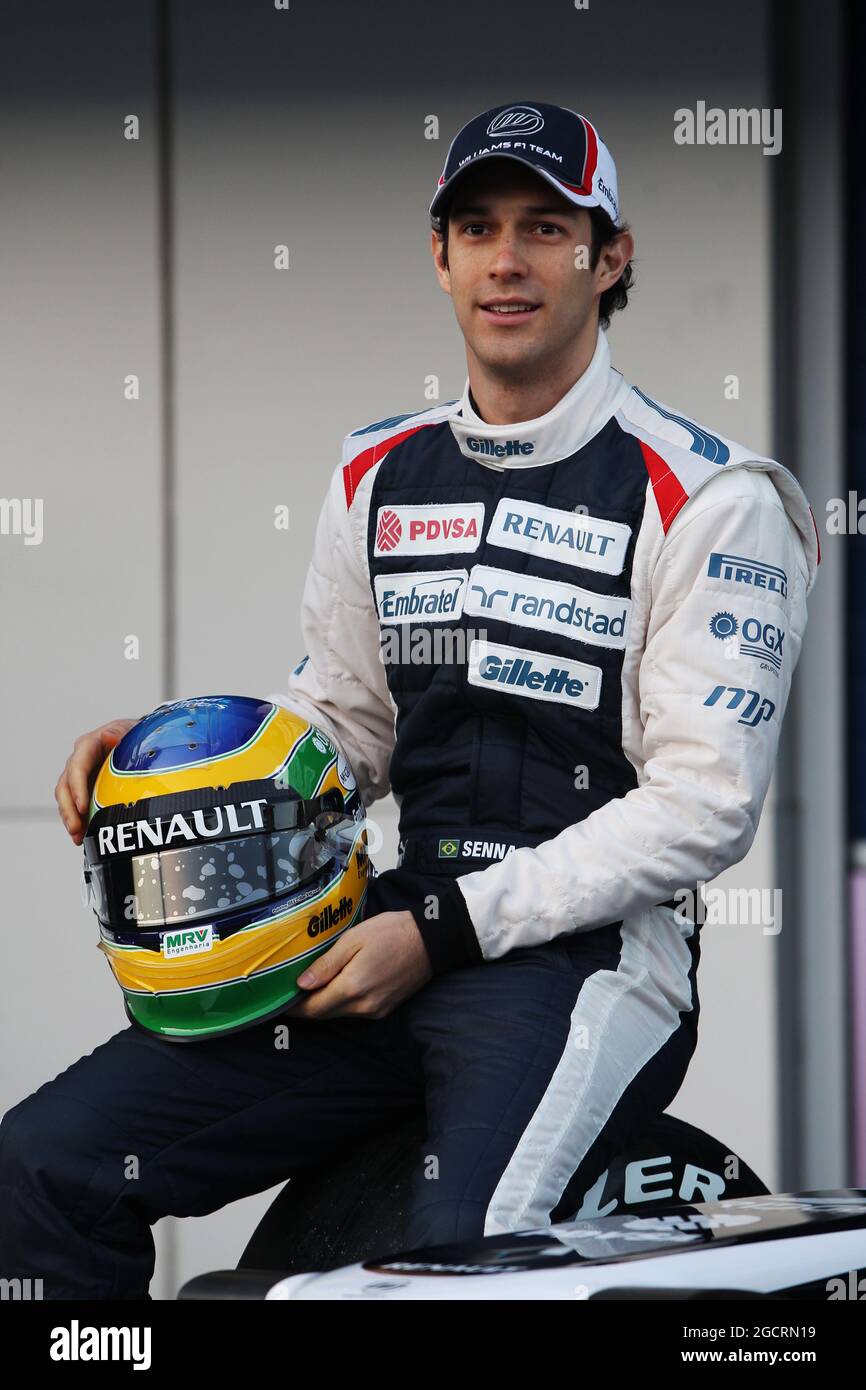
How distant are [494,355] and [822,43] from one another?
2600 mm

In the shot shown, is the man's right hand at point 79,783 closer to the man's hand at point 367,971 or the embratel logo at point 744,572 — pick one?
the man's hand at point 367,971

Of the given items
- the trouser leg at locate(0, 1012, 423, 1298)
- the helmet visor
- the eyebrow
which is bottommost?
the trouser leg at locate(0, 1012, 423, 1298)

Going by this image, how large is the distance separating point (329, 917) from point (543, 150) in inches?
41.8

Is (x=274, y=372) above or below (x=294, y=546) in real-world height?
above

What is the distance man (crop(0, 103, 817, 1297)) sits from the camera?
2.01 metres

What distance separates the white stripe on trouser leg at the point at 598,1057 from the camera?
6.24 feet

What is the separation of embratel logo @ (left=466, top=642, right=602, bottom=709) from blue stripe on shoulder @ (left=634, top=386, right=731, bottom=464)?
32cm

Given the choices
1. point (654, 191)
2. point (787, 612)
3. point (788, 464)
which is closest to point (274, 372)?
point (654, 191)

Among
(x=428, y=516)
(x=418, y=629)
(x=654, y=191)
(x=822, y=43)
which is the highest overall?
(x=822, y=43)

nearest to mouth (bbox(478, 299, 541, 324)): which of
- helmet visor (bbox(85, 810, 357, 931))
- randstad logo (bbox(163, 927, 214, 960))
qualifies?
helmet visor (bbox(85, 810, 357, 931))

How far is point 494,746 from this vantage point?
2258 millimetres

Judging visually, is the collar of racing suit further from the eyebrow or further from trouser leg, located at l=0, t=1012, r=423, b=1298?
trouser leg, located at l=0, t=1012, r=423, b=1298

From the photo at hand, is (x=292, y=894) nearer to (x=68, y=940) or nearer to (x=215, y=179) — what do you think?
(x=68, y=940)

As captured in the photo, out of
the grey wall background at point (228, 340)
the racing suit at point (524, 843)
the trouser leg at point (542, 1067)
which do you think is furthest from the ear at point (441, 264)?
the grey wall background at point (228, 340)
